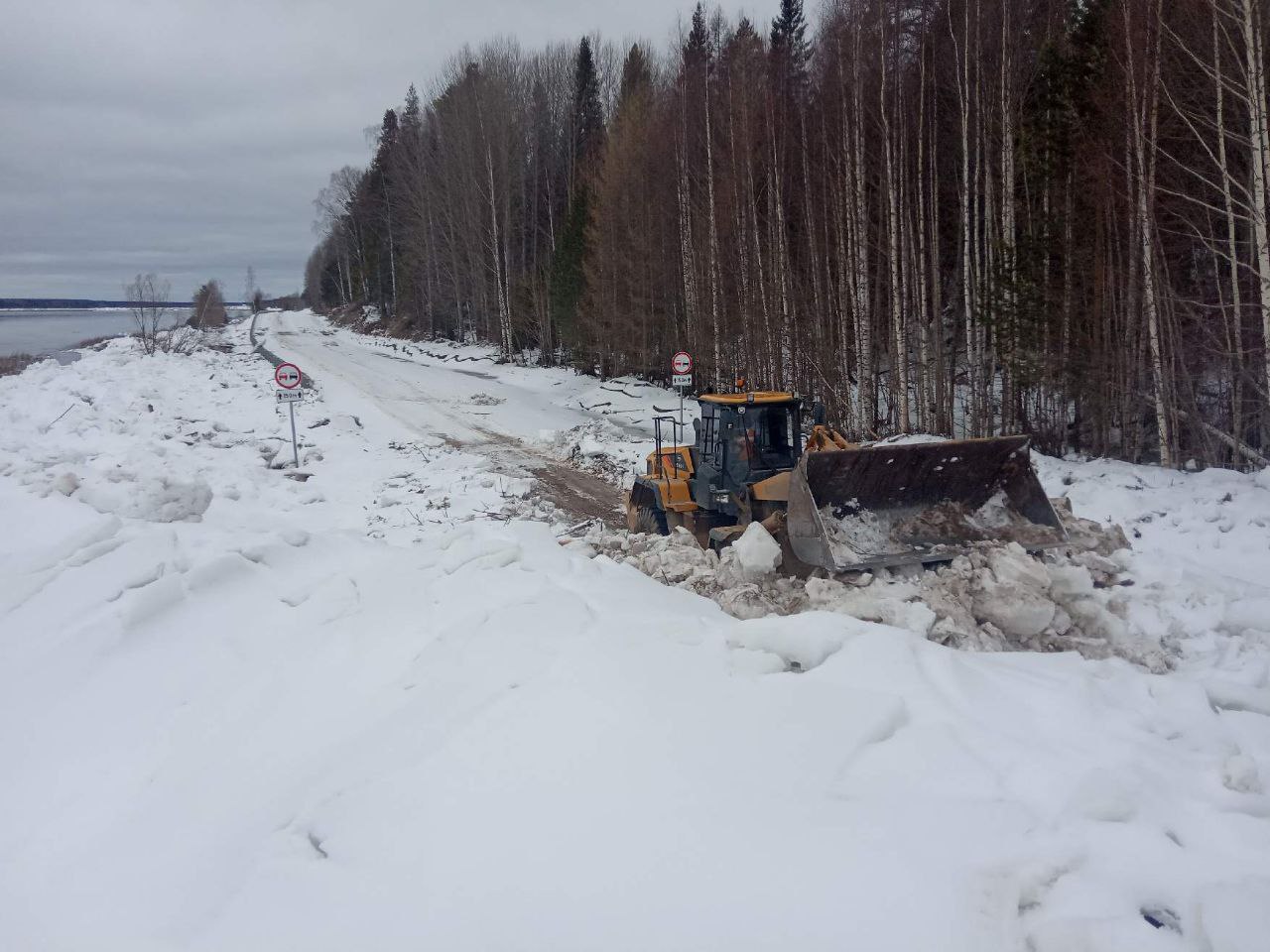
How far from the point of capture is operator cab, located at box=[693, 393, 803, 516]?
911cm

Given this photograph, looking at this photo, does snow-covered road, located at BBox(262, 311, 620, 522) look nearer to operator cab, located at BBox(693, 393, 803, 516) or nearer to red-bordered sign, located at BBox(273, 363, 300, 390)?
operator cab, located at BBox(693, 393, 803, 516)

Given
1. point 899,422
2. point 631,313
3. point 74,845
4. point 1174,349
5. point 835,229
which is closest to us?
point 74,845

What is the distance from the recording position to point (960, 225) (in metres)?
16.4

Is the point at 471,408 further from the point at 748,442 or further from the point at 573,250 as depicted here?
the point at 748,442

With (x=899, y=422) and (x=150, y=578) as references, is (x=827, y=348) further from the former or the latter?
(x=150, y=578)

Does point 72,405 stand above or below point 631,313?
below

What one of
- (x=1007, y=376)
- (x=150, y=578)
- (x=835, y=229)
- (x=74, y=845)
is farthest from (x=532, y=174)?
(x=74, y=845)

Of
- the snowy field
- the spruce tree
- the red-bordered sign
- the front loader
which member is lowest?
the snowy field

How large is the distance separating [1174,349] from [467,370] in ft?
88.3

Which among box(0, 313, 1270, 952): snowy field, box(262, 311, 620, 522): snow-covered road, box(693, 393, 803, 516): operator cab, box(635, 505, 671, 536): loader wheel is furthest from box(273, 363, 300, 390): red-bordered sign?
box(693, 393, 803, 516): operator cab

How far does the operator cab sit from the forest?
559cm

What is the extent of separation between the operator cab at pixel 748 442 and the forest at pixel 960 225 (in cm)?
559

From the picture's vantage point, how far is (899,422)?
53.1 feet

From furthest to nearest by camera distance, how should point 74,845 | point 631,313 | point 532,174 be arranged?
→ point 532,174
point 631,313
point 74,845
